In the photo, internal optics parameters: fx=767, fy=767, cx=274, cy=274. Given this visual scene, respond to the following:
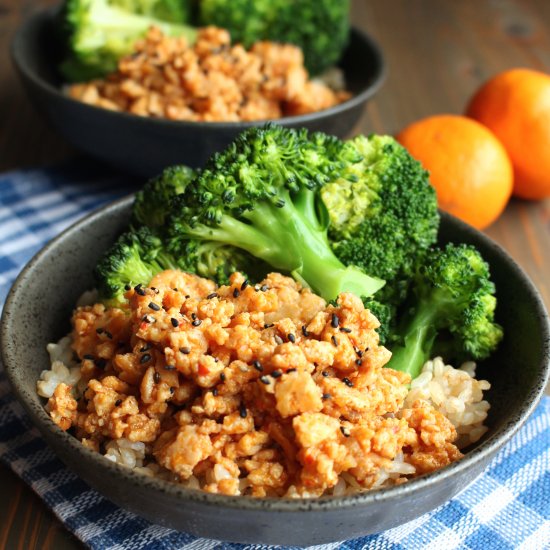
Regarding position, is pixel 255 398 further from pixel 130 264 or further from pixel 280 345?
pixel 130 264

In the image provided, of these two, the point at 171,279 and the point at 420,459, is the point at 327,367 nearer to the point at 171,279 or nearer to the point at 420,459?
the point at 420,459

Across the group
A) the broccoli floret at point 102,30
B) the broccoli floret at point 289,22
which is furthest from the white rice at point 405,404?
the broccoli floret at point 289,22

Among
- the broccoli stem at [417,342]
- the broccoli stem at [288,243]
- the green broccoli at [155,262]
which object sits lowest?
the green broccoli at [155,262]

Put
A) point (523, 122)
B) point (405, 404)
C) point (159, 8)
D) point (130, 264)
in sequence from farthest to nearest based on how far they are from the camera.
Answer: point (159, 8) < point (523, 122) < point (130, 264) < point (405, 404)

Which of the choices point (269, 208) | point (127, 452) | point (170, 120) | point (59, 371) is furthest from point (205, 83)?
point (127, 452)

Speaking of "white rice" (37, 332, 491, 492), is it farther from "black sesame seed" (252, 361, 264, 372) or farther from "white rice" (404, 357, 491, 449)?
"black sesame seed" (252, 361, 264, 372)

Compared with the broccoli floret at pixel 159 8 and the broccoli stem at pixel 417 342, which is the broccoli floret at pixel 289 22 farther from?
the broccoli stem at pixel 417 342
